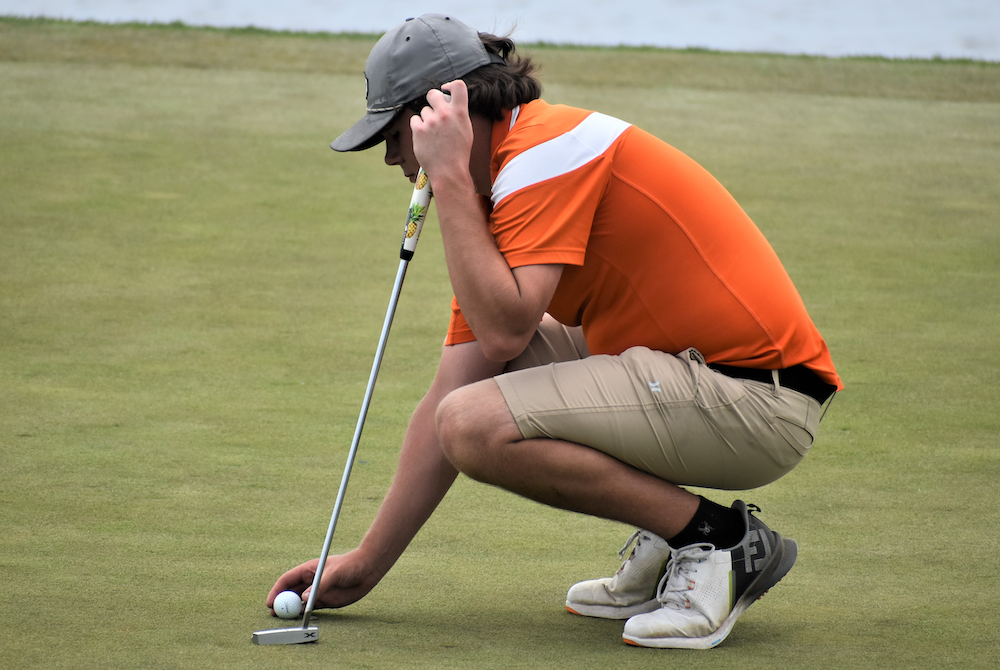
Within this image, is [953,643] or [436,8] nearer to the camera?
[953,643]

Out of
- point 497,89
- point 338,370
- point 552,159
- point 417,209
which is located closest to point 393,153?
point 417,209

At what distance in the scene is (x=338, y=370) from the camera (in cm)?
380

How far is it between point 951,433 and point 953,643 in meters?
1.38

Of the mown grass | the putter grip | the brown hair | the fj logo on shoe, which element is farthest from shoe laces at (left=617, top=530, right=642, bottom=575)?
the brown hair

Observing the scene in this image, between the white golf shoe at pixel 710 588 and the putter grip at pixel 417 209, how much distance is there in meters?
0.71

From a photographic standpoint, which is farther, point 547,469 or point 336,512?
point 336,512

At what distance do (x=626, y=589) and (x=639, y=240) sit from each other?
62 centimetres

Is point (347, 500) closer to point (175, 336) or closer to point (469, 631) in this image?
point (469, 631)

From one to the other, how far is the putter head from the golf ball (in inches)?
3.8

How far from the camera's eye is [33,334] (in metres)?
4.02

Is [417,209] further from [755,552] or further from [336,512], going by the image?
[755,552]

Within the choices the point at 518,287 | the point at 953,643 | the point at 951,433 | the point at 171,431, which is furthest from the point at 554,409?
the point at 951,433

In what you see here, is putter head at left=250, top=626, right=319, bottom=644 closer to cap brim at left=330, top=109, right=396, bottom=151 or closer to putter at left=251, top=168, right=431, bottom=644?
putter at left=251, top=168, right=431, bottom=644

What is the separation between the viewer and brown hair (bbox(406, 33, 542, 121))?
6.82 ft
